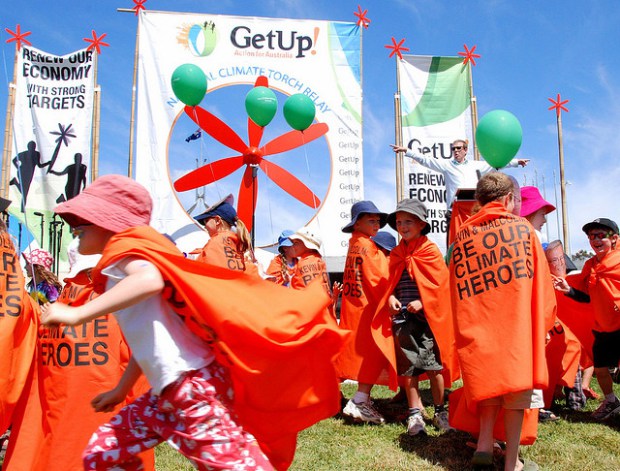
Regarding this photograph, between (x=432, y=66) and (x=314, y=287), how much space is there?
1110cm

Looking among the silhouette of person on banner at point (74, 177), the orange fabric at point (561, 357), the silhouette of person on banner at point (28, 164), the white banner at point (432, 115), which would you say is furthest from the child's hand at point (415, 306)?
the silhouette of person on banner at point (28, 164)

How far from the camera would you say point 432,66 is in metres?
12.5

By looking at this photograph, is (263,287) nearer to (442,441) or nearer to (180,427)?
(180,427)

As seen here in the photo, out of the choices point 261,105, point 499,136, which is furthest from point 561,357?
point 261,105

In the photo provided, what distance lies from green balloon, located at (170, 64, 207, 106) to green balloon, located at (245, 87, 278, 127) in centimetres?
86

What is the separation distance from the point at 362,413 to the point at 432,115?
28.8 feet

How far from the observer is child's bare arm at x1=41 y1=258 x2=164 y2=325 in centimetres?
190

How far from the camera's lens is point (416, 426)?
14.0ft

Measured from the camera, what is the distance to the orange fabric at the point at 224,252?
508 centimetres

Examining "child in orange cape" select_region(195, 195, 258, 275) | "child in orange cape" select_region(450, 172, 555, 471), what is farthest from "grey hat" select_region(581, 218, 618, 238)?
"child in orange cape" select_region(195, 195, 258, 275)

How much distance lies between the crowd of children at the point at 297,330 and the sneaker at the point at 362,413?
0.01 meters

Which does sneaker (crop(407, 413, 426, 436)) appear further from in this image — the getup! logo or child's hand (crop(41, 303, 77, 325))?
the getup! logo

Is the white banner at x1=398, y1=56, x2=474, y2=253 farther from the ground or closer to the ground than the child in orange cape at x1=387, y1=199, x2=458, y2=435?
farther from the ground

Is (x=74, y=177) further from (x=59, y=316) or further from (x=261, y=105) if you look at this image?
(x=59, y=316)
